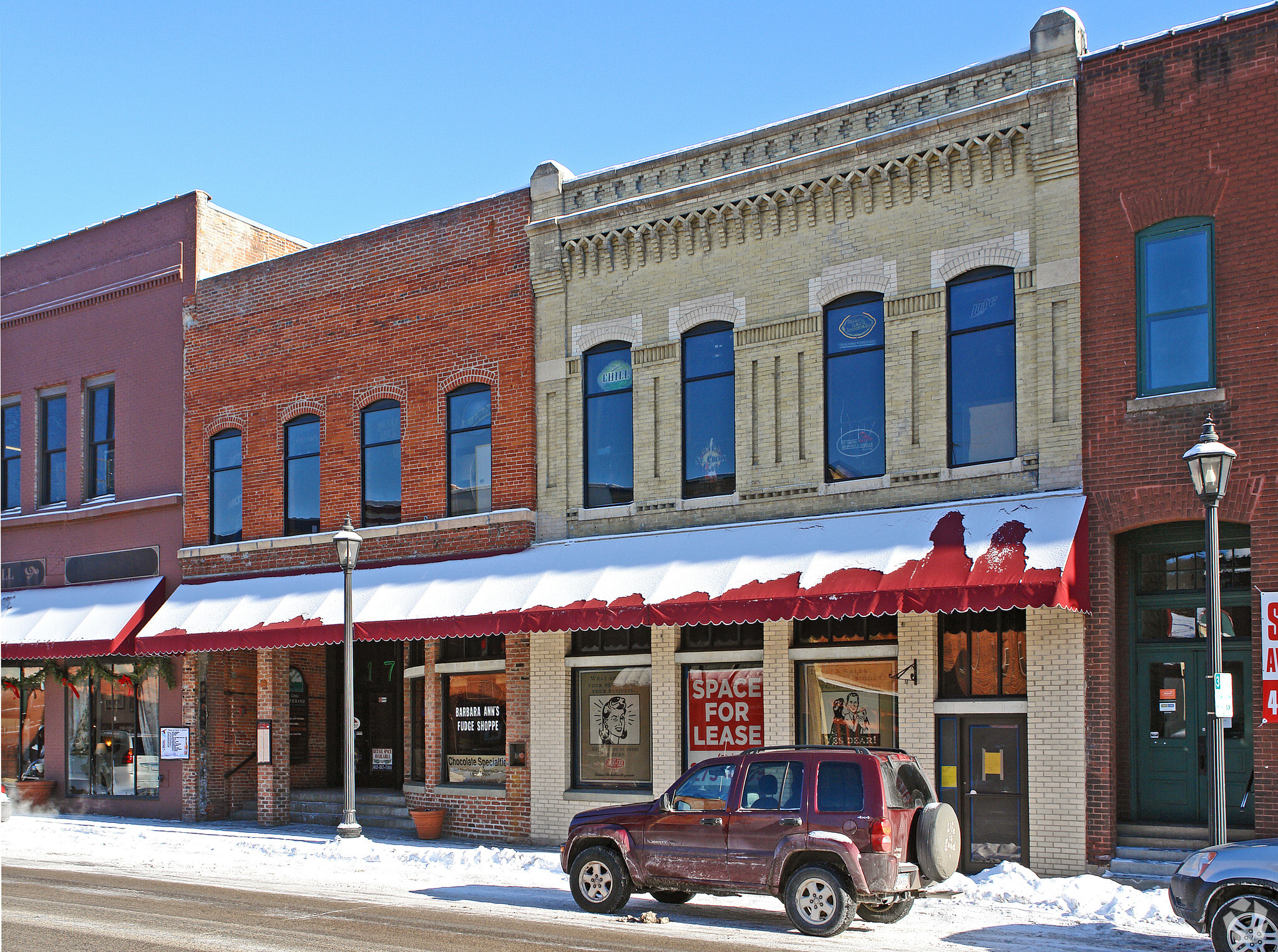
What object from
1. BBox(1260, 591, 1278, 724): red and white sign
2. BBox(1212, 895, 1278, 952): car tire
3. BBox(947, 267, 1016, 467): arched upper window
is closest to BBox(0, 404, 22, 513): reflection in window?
BBox(947, 267, 1016, 467): arched upper window

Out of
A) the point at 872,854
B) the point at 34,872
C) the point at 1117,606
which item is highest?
the point at 1117,606

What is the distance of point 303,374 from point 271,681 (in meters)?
5.74

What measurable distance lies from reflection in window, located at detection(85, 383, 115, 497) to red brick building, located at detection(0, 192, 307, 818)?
30 millimetres

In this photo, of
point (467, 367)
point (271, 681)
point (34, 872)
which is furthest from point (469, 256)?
point (34, 872)

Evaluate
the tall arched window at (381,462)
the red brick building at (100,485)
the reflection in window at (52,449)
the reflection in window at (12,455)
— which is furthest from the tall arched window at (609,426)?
the reflection in window at (12,455)

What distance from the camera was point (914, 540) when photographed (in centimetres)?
1538

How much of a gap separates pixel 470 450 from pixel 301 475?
4.18 metres

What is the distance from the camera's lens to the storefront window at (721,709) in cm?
1745

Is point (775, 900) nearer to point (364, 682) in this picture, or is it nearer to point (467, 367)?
point (467, 367)

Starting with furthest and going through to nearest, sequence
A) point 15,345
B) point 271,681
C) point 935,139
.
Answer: point 15,345, point 271,681, point 935,139

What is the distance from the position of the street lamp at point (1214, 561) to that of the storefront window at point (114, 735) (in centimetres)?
1964

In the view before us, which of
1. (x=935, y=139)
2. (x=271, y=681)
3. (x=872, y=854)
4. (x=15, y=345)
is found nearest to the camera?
(x=872, y=854)

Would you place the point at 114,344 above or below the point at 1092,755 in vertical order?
above

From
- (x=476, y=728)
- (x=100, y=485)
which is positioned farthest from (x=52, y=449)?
(x=476, y=728)
